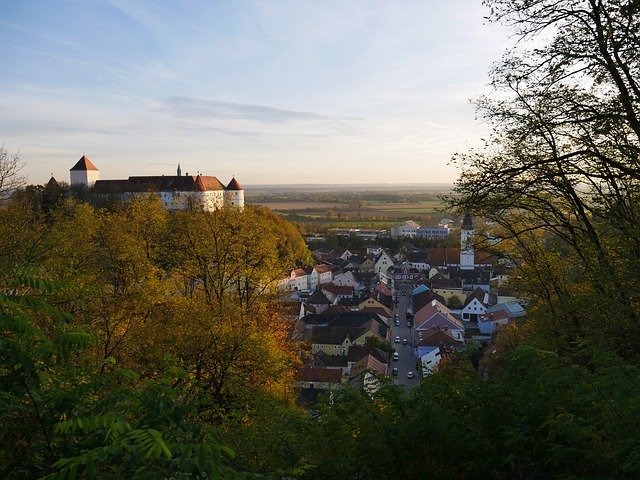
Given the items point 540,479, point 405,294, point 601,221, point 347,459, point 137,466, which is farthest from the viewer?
point 405,294

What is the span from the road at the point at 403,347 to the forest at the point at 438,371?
42.9 feet

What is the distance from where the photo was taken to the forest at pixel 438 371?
4.29 metres

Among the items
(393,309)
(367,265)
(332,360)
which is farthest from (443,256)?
(332,360)

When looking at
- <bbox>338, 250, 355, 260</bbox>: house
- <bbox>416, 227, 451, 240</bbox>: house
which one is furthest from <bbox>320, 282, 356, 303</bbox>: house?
<bbox>416, 227, 451, 240</bbox>: house

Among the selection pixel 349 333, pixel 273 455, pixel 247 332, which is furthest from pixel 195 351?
pixel 349 333

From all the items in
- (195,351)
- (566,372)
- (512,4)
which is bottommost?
(195,351)

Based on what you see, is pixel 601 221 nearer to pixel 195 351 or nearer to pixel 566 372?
pixel 566 372

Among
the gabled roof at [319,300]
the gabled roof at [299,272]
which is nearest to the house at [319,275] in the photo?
the gabled roof at [299,272]

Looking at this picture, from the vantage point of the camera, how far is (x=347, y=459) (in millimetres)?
6570

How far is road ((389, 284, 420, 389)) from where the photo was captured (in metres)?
38.1

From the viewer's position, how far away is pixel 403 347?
162 feet

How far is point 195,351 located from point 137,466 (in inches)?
446

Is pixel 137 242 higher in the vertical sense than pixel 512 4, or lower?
lower

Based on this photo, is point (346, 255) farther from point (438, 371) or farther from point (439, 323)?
point (438, 371)
